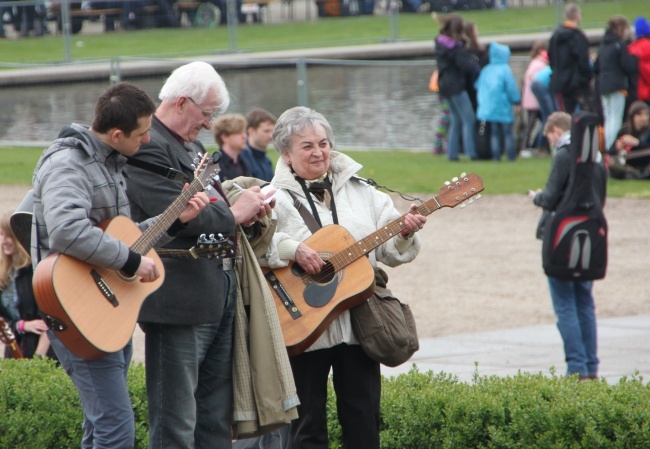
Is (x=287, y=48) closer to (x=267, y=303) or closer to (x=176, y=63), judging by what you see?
(x=176, y=63)

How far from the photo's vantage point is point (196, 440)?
4.68 metres

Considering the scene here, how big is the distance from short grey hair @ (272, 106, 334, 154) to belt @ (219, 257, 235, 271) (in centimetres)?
68

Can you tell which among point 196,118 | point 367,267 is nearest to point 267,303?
point 367,267

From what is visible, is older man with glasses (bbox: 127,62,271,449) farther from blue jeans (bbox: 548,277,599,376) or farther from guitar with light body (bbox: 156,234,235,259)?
blue jeans (bbox: 548,277,599,376)

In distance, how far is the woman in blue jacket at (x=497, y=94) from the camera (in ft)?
51.3

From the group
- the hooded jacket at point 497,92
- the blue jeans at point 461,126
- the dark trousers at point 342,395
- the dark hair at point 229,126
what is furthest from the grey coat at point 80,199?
the blue jeans at point 461,126

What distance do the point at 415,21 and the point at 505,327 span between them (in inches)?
1087

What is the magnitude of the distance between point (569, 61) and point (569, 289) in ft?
28.9

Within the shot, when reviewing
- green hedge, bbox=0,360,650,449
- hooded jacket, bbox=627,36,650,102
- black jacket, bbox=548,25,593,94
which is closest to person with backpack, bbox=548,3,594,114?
black jacket, bbox=548,25,593,94

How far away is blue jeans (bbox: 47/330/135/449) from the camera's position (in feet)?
14.0

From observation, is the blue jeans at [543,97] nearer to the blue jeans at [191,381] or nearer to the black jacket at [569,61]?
the black jacket at [569,61]

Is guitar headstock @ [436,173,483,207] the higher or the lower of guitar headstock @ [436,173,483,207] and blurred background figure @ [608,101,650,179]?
the higher

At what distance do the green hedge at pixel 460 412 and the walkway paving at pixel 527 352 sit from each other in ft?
6.74

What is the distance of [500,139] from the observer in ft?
53.7
